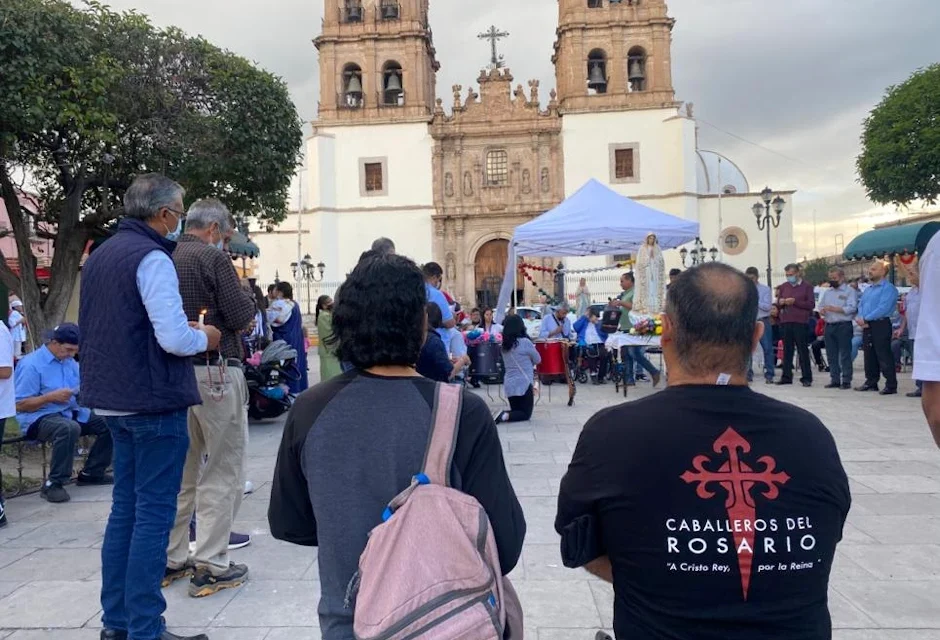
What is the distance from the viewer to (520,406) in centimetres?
854

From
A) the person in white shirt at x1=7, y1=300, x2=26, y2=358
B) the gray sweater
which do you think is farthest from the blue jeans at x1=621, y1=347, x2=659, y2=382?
the person in white shirt at x1=7, y1=300, x2=26, y2=358

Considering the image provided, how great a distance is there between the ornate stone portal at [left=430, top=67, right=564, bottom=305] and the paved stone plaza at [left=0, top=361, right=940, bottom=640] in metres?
27.8

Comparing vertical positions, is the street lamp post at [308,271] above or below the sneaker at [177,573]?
above

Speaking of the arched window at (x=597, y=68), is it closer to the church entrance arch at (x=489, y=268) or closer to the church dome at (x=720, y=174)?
the church entrance arch at (x=489, y=268)

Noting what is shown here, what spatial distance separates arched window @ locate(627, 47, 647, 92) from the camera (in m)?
32.3

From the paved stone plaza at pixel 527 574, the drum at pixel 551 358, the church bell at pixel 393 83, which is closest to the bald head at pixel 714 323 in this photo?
the paved stone plaza at pixel 527 574

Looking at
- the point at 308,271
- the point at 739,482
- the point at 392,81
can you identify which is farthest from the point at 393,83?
the point at 739,482

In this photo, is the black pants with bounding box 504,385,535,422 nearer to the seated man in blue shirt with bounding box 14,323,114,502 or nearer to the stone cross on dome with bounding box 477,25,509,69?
the seated man in blue shirt with bounding box 14,323,114,502

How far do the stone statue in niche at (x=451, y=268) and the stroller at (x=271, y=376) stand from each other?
25225 millimetres

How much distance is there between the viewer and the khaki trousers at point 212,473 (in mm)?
3502

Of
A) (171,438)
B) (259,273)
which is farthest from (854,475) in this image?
(259,273)

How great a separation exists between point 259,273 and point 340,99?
10379 mm

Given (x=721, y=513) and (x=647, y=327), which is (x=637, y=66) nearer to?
(x=647, y=327)

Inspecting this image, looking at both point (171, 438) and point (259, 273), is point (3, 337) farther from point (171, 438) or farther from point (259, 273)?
point (259, 273)
